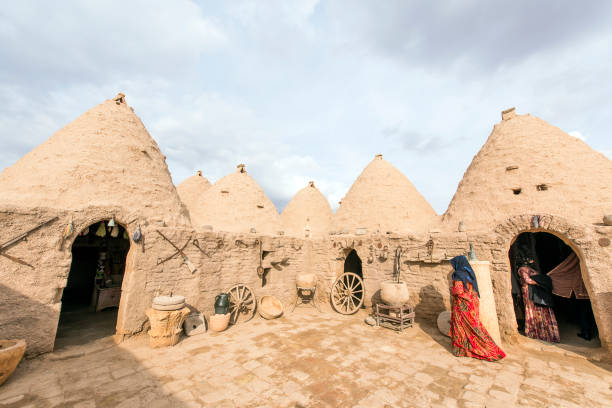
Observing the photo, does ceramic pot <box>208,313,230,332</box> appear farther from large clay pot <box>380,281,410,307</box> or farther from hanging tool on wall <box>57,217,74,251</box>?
large clay pot <box>380,281,410,307</box>

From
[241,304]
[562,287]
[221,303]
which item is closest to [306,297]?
[241,304]

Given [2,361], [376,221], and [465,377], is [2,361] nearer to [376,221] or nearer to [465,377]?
[465,377]

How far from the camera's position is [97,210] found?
18.3 ft

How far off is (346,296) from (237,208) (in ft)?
24.5

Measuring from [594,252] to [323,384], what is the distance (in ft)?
19.9

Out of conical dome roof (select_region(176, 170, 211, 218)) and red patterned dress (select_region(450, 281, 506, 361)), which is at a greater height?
conical dome roof (select_region(176, 170, 211, 218))

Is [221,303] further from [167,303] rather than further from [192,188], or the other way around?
[192,188]

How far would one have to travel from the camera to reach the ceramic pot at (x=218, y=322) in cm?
640

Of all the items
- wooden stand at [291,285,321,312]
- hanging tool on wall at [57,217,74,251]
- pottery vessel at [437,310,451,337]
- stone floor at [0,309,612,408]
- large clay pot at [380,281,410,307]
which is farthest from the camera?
wooden stand at [291,285,321,312]

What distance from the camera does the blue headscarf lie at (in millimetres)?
5117

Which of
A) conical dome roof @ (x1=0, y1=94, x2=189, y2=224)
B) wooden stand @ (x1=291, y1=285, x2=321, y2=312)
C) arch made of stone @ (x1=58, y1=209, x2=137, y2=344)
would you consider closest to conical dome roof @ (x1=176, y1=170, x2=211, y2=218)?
conical dome roof @ (x1=0, y1=94, x2=189, y2=224)

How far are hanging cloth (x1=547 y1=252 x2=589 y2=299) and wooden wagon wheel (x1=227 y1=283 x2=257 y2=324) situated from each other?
7.86 meters

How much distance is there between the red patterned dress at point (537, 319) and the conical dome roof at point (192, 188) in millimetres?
16032

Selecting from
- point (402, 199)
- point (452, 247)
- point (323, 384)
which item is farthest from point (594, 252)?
point (402, 199)
